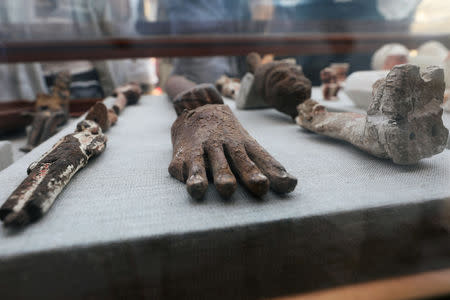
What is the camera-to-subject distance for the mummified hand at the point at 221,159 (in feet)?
2.67

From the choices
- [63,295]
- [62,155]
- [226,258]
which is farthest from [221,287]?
[62,155]

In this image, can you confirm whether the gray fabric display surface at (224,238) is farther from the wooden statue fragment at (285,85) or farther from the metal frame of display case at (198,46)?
the metal frame of display case at (198,46)

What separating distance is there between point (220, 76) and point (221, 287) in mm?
2681

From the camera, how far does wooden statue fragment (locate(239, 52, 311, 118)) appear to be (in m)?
1.80

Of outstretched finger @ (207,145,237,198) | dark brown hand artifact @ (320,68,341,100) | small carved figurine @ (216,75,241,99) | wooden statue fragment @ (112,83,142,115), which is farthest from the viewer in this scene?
small carved figurine @ (216,75,241,99)

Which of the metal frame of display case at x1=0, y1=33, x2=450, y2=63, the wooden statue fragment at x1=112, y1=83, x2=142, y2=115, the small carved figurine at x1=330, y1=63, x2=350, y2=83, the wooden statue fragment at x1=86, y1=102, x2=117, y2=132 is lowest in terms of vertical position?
the wooden statue fragment at x1=112, y1=83, x2=142, y2=115

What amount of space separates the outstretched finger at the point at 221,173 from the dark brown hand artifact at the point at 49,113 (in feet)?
4.34

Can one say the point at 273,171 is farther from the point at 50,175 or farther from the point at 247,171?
the point at 50,175

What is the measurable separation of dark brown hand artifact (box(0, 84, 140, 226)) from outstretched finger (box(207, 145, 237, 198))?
42 centimetres

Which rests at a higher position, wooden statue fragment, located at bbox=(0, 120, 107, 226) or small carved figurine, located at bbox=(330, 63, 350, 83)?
small carved figurine, located at bbox=(330, 63, 350, 83)

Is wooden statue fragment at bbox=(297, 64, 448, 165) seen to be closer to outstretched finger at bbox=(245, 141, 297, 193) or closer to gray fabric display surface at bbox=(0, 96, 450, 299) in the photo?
gray fabric display surface at bbox=(0, 96, 450, 299)

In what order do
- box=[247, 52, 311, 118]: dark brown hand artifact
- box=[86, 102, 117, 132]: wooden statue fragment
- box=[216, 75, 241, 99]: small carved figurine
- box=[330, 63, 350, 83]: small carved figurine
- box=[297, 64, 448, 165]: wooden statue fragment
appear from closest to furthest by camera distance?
box=[297, 64, 448, 165]: wooden statue fragment
box=[86, 102, 117, 132]: wooden statue fragment
box=[247, 52, 311, 118]: dark brown hand artifact
box=[330, 63, 350, 83]: small carved figurine
box=[216, 75, 241, 99]: small carved figurine

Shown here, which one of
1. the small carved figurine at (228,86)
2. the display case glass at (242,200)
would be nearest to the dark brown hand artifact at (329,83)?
the display case glass at (242,200)

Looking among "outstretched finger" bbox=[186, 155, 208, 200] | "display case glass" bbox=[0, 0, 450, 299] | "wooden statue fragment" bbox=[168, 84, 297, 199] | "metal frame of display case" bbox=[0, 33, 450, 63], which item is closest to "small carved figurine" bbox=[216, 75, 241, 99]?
"metal frame of display case" bbox=[0, 33, 450, 63]
